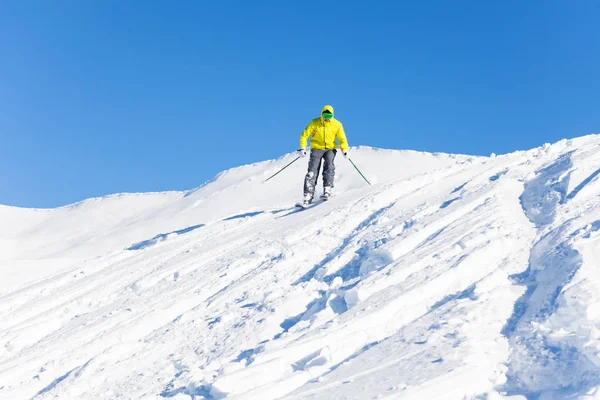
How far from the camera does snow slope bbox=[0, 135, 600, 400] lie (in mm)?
4641

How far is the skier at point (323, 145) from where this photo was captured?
13.1 metres

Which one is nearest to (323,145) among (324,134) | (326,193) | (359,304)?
(324,134)

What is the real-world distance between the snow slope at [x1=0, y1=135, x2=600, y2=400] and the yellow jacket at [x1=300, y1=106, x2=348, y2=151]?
1289 millimetres

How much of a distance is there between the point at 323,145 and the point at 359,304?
737 cm

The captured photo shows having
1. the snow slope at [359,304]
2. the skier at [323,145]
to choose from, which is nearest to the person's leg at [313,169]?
the skier at [323,145]

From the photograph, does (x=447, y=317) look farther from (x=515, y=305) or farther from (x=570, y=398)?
(x=570, y=398)

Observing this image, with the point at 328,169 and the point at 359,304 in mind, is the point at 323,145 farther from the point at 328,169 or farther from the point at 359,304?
the point at 359,304

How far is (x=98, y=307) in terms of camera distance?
30.1 ft

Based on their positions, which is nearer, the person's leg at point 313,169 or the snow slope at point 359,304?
the snow slope at point 359,304

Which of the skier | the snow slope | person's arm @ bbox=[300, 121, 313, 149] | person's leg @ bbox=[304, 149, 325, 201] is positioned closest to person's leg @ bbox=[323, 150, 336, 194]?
the skier

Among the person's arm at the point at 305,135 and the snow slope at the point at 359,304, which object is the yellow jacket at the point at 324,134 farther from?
the snow slope at the point at 359,304

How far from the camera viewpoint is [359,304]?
612cm

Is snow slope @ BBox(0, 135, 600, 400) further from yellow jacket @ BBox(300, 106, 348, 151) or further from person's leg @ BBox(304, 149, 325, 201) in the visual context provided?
yellow jacket @ BBox(300, 106, 348, 151)

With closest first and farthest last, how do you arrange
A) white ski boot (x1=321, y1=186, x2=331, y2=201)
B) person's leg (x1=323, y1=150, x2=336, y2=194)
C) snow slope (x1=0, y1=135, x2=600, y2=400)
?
snow slope (x1=0, y1=135, x2=600, y2=400) < white ski boot (x1=321, y1=186, x2=331, y2=201) < person's leg (x1=323, y1=150, x2=336, y2=194)
